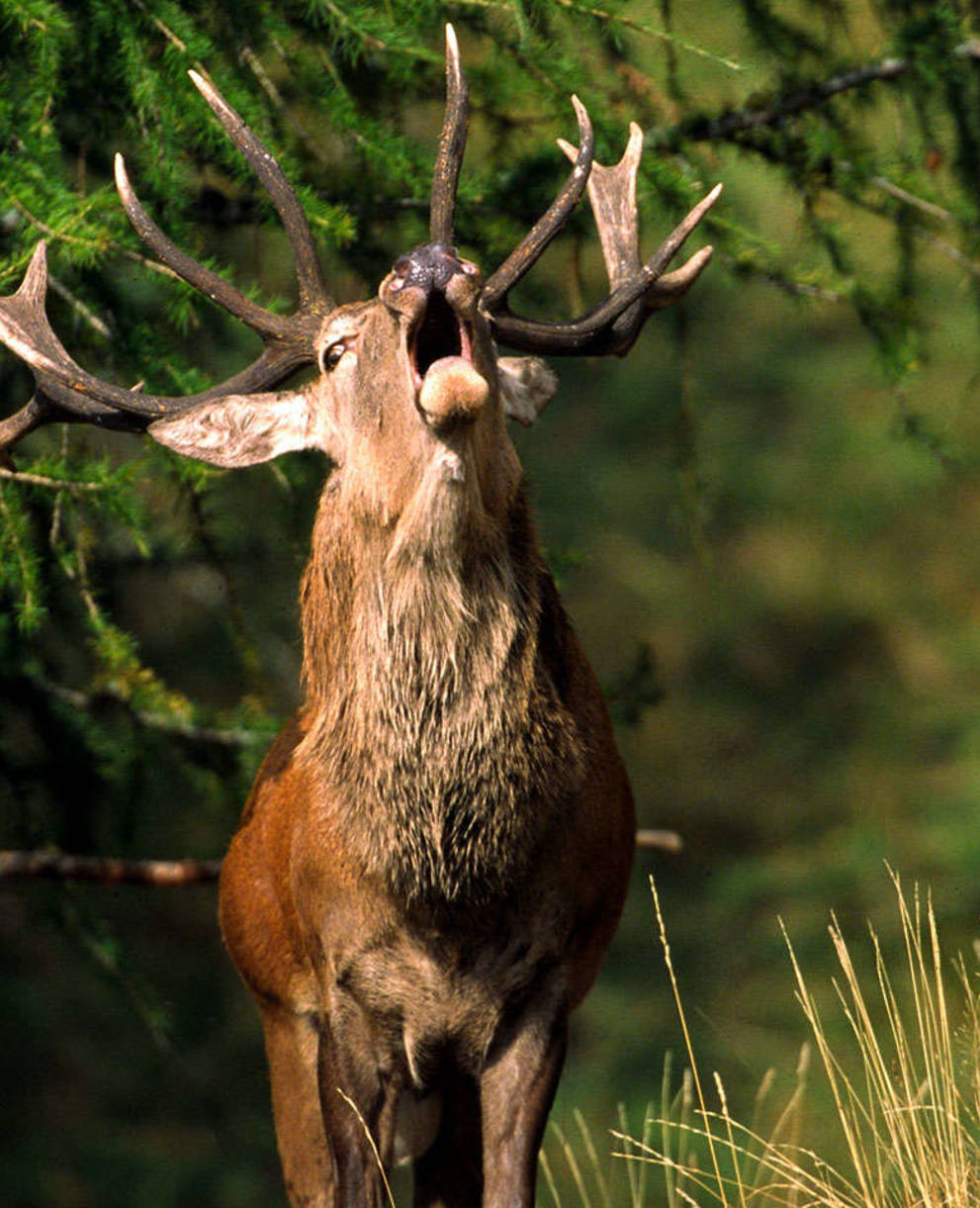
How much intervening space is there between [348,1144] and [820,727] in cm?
959

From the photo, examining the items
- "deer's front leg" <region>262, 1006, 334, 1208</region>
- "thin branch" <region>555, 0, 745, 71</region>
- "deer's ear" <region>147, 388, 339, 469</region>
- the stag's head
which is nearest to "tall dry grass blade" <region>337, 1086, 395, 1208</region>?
"deer's front leg" <region>262, 1006, 334, 1208</region>

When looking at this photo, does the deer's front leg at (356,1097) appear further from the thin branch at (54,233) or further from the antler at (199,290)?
the thin branch at (54,233)

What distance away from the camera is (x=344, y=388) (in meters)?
3.94

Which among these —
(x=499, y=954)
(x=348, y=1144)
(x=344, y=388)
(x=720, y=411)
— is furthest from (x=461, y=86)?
(x=720, y=411)

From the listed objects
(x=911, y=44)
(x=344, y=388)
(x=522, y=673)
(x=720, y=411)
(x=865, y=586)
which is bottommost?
(x=865, y=586)

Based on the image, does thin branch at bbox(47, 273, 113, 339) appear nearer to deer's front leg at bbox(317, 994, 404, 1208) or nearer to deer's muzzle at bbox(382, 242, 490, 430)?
deer's muzzle at bbox(382, 242, 490, 430)

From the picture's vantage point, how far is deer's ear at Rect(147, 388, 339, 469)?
4.03 metres

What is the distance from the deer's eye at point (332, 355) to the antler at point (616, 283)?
0.31m

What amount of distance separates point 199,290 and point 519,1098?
181 cm

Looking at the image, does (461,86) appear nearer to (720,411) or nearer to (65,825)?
(65,825)

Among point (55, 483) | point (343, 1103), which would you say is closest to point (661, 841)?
point (343, 1103)

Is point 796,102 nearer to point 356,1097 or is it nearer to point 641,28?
point 641,28

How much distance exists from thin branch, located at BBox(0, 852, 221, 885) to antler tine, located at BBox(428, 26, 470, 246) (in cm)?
228

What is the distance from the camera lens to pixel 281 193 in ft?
13.4
